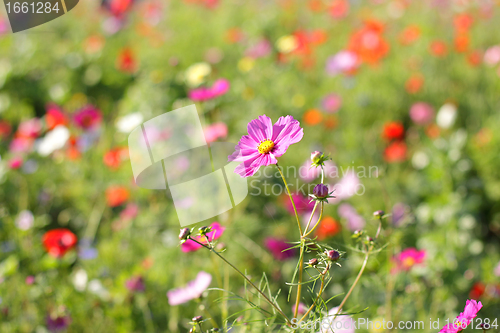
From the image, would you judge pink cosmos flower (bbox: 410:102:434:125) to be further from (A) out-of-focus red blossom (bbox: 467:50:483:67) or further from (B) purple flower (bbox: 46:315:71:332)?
(B) purple flower (bbox: 46:315:71:332)

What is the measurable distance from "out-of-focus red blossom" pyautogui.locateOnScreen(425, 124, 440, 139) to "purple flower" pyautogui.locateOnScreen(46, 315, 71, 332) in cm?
144

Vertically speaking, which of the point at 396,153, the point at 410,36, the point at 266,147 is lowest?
the point at 396,153

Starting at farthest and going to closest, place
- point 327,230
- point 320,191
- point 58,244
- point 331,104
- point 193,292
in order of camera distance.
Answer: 1. point 331,104
2. point 327,230
3. point 58,244
4. point 193,292
5. point 320,191

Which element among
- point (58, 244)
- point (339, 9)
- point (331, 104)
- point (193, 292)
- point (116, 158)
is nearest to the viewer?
point (193, 292)

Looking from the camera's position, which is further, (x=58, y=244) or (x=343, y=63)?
(x=343, y=63)

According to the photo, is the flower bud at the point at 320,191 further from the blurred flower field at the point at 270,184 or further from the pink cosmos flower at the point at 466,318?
the pink cosmos flower at the point at 466,318

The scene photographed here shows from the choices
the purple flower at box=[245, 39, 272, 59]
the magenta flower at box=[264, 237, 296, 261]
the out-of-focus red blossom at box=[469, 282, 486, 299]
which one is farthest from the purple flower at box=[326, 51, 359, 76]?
the out-of-focus red blossom at box=[469, 282, 486, 299]

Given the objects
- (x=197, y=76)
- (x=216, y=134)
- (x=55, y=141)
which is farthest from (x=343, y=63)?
(x=55, y=141)

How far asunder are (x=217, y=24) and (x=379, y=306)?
2.39 meters

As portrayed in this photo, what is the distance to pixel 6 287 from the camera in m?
0.96

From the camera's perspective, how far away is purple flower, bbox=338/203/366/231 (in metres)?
1.11

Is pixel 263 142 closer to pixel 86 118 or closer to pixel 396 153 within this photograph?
pixel 396 153

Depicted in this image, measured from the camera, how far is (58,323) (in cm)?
85

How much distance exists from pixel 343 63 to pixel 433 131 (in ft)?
1.85
